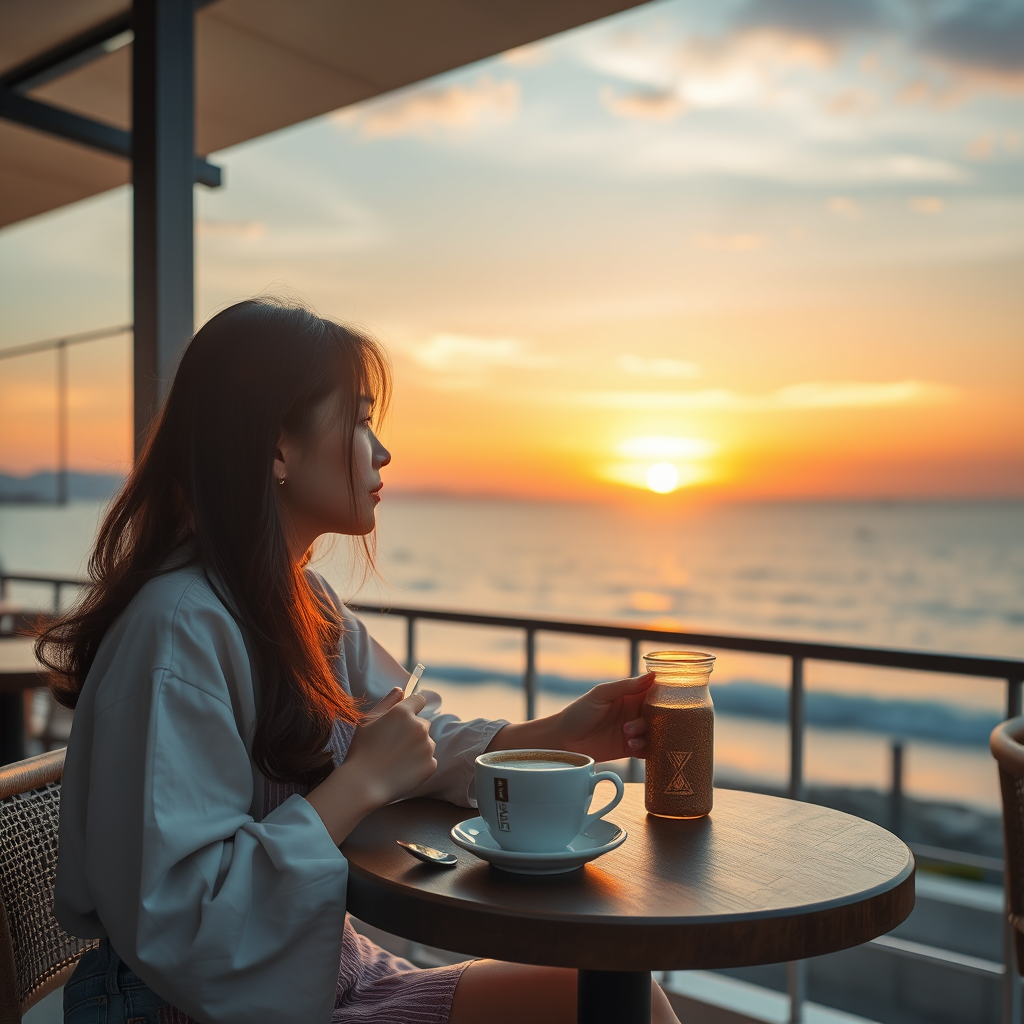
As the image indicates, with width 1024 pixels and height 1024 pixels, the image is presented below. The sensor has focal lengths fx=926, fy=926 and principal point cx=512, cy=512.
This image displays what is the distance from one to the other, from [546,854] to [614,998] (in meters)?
0.22

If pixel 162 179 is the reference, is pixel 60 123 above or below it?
above

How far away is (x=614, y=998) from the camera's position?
0.99m

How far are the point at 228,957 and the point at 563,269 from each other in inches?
922

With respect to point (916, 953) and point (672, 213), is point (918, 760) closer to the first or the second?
point (672, 213)

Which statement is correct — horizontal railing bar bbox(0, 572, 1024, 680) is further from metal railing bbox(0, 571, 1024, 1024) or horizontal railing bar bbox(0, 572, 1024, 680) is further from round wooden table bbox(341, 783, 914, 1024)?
round wooden table bbox(341, 783, 914, 1024)

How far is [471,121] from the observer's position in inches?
743

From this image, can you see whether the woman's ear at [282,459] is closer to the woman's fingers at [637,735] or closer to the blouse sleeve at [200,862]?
the blouse sleeve at [200,862]

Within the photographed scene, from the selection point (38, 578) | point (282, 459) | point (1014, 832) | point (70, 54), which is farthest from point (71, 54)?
point (1014, 832)

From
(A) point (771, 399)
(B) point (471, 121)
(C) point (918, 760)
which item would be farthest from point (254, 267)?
(C) point (918, 760)

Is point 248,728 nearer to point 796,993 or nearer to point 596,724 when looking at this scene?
point 596,724

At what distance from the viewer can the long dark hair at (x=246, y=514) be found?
3.62 feet

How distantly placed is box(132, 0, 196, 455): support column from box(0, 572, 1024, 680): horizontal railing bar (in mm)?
724

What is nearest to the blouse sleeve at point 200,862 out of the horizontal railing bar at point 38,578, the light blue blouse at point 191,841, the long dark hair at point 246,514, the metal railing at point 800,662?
the light blue blouse at point 191,841

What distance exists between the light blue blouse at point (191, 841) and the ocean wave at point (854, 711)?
17.4m
